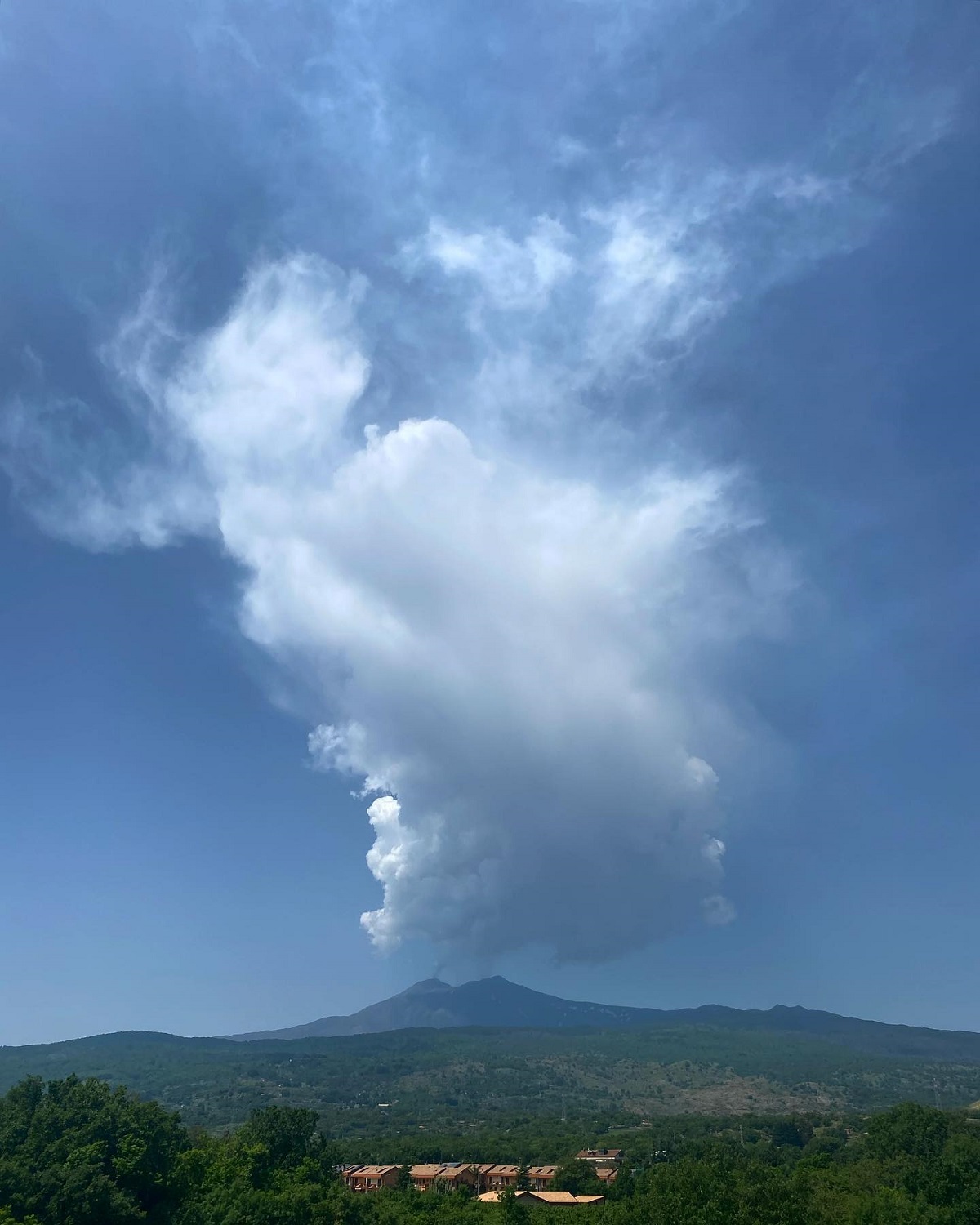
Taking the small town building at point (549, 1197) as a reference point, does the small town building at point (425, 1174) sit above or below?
above

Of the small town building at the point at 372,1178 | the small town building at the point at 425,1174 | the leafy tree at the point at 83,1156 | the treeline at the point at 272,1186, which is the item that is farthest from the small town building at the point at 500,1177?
Answer: the leafy tree at the point at 83,1156

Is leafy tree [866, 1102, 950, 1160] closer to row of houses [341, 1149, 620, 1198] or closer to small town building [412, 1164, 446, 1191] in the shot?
row of houses [341, 1149, 620, 1198]

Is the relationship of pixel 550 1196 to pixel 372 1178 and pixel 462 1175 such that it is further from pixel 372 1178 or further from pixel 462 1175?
pixel 372 1178

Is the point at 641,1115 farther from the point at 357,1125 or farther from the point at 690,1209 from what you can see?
the point at 690,1209

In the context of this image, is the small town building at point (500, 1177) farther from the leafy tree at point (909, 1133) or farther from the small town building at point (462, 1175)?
the leafy tree at point (909, 1133)

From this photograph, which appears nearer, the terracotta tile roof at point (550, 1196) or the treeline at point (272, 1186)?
the treeline at point (272, 1186)

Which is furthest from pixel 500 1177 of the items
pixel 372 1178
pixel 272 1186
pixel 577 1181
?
pixel 272 1186

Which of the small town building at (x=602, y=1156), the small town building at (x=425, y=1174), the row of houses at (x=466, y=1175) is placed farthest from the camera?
the small town building at (x=602, y=1156)
